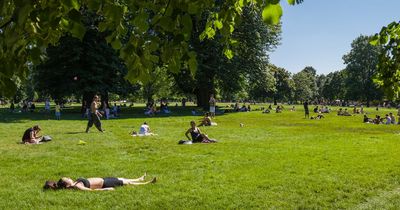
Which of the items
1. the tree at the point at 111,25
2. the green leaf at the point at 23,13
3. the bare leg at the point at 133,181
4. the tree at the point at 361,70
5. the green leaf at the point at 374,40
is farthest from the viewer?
the tree at the point at 361,70

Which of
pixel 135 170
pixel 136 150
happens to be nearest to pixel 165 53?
pixel 135 170

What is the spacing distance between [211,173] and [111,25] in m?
8.68

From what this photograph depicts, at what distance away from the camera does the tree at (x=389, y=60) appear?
7426 mm

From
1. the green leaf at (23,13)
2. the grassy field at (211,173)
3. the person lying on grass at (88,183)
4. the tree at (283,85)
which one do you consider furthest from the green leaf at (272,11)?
the tree at (283,85)

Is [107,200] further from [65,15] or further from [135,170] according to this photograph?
[65,15]

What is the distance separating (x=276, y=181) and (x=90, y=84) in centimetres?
3544

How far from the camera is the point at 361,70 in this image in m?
104

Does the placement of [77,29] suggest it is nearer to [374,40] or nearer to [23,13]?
[23,13]

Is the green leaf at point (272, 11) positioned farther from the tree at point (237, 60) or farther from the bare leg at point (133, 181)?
the tree at point (237, 60)

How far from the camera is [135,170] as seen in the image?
1325cm

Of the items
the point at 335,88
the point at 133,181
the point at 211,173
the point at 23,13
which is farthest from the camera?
the point at 335,88

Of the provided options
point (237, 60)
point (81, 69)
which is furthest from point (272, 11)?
point (237, 60)

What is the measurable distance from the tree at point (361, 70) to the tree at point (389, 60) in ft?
331

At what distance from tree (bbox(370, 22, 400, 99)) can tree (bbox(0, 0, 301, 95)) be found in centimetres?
362
